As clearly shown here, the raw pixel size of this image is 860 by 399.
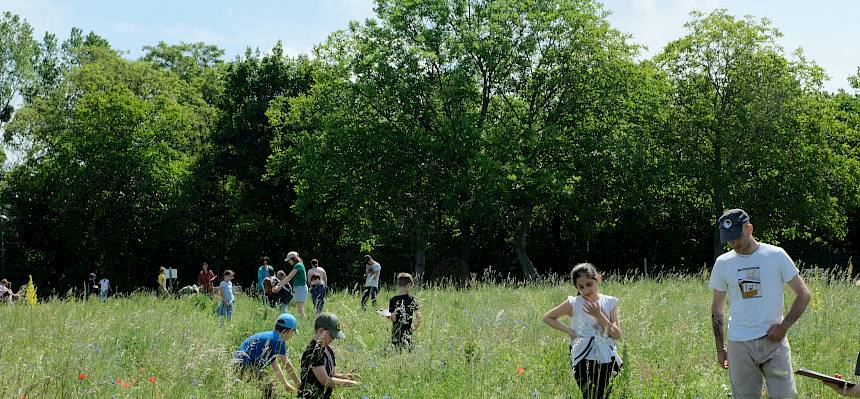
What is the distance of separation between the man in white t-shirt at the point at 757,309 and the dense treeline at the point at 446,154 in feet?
66.9

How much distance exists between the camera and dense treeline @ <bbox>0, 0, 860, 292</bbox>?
92.1ft

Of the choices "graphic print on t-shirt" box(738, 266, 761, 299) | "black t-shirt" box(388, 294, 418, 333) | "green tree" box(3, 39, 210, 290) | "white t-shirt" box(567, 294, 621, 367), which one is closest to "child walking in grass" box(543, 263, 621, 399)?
"white t-shirt" box(567, 294, 621, 367)

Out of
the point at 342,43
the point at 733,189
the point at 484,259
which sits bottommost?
the point at 484,259

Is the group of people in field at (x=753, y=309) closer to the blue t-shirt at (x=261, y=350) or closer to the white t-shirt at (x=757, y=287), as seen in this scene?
the white t-shirt at (x=757, y=287)

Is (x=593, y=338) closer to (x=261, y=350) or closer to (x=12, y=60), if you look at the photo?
(x=261, y=350)

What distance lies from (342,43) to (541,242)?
12.8 meters

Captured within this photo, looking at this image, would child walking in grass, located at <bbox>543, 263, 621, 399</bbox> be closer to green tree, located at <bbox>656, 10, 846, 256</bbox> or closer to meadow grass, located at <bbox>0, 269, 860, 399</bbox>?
meadow grass, located at <bbox>0, 269, 860, 399</bbox>

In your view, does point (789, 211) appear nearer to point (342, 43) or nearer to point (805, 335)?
point (342, 43)

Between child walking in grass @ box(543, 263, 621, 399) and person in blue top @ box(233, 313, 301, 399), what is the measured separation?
2239 millimetres

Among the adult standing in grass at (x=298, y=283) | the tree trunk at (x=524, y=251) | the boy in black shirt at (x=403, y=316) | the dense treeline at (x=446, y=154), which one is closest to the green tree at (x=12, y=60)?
the dense treeline at (x=446, y=154)

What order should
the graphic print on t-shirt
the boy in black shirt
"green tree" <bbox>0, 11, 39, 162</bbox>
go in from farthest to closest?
"green tree" <bbox>0, 11, 39, 162</bbox>, the boy in black shirt, the graphic print on t-shirt

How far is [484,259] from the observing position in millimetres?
36688

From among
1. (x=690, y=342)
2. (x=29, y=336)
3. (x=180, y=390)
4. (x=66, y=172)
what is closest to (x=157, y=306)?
(x=29, y=336)

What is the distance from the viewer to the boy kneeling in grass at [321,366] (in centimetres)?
629
